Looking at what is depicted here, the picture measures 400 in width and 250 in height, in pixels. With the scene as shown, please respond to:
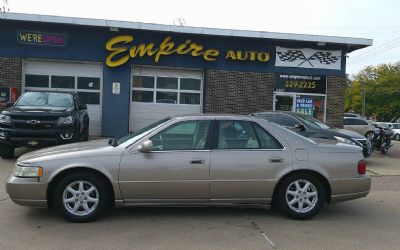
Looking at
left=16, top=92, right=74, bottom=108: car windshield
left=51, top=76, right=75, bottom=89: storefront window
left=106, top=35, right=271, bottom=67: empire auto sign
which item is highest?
left=106, top=35, right=271, bottom=67: empire auto sign

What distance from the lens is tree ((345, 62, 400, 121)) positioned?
6575 centimetres

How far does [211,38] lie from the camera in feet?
58.9

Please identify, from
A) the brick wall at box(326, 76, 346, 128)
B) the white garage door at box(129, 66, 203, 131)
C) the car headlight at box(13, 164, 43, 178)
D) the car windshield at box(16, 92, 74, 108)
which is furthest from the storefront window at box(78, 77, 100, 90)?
the car headlight at box(13, 164, 43, 178)

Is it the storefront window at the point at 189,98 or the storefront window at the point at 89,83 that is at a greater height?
the storefront window at the point at 89,83

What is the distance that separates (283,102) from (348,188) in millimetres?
12625

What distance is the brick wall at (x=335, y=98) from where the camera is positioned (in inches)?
746

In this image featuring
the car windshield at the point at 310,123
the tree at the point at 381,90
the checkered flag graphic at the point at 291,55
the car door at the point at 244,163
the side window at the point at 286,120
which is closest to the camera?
the car door at the point at 244,163

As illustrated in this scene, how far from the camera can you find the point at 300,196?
20.6 ft

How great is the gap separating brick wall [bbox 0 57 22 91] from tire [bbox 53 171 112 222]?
486 inches

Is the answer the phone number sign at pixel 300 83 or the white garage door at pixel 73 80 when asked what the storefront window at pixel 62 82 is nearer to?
the white garage door at pixel 73 80

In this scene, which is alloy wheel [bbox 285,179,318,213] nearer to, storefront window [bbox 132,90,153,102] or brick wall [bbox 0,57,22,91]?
storefront window [bbox 132,90,153,102]

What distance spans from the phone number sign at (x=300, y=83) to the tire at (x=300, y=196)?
41.1ft

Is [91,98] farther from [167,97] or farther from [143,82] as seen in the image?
[167,97]

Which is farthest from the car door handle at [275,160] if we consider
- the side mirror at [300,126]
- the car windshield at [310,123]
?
the car windshield at [310,123]
